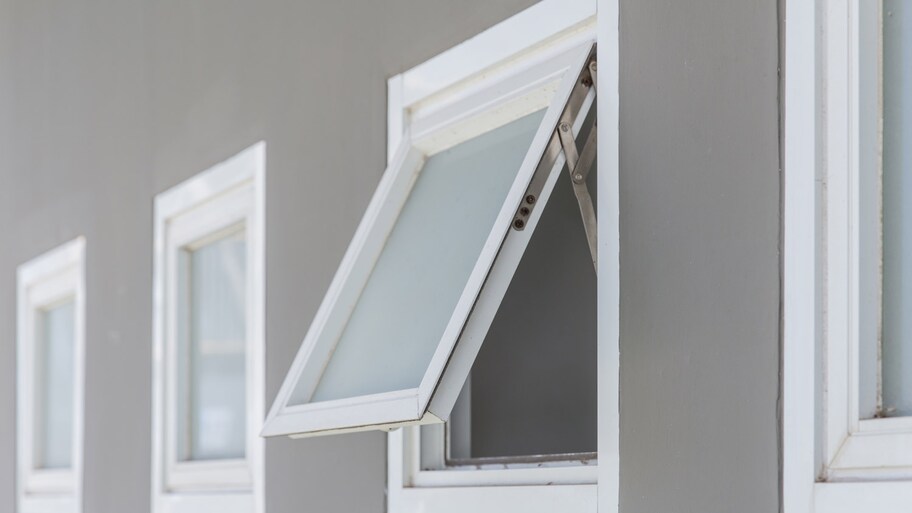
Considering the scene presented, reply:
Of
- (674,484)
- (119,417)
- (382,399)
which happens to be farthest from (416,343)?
(119,417)

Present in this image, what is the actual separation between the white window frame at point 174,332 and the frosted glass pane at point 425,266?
3.39ft

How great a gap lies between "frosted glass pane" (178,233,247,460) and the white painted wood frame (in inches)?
50.3

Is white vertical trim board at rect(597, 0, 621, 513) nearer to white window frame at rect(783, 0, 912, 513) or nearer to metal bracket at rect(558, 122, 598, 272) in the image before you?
metal bracket at rect(558, 122, 598, 272)

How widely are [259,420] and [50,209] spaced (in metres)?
2.33

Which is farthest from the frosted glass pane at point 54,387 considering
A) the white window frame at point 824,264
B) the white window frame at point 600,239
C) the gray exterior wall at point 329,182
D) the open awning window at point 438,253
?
the white window frame at point 824,264

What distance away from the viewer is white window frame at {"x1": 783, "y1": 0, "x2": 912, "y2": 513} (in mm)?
2113

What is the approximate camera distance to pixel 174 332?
15.4ft

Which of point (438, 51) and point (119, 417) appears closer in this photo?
point (438, 51)

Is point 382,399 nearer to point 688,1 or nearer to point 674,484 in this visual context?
point 674,484

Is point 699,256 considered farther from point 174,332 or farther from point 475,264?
point 174,332

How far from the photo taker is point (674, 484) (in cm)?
238

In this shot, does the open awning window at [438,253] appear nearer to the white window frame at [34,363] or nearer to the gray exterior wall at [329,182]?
the gray exterior wall at [329,182]

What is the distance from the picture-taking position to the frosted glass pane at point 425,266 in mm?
2717

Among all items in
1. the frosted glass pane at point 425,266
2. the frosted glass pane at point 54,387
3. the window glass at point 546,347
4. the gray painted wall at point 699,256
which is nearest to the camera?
the gray painted wall at point 699,256
